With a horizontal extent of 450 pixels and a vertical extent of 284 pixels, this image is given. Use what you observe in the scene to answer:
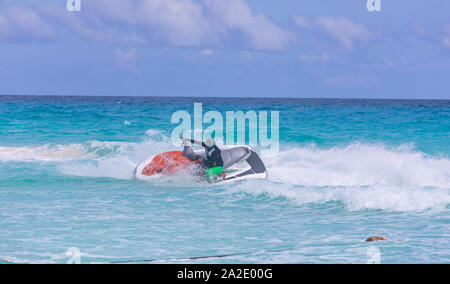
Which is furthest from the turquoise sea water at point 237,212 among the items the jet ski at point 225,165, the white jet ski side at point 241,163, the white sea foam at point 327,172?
the white jet ski side at point 241,163

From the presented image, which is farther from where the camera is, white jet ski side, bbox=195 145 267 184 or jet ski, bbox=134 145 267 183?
white jet ski side, bbox=195 145 267 184

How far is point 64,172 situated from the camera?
44.9 feet

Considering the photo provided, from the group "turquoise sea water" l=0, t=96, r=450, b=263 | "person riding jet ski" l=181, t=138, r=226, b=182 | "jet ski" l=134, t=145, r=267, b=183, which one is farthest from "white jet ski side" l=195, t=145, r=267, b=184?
"turquoise sea water" l=0, t=96, r=450, b=263

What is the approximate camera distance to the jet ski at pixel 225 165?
1164 centimetres

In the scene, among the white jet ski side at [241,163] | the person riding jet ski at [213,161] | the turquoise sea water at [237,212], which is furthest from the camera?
the white jet ski side at [241,163]

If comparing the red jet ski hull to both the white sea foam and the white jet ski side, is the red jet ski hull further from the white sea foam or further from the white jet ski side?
the white sea foam

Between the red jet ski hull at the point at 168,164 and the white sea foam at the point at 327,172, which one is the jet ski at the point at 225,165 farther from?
the white sea foam at the point at 327,172

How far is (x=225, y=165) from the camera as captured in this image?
1186 cm

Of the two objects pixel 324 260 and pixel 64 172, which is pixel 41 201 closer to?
pixel 64 172

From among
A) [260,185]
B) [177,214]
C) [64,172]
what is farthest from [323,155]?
[177,214]

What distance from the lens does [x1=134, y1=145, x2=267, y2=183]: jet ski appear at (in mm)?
11641

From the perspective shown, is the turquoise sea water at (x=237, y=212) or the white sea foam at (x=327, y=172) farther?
the white sea foam at (x=327, y=172)

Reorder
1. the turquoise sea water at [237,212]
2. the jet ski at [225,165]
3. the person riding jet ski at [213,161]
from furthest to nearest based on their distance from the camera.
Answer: the jet ski at [225,165], the person riding jet ski at [213,161], the turquoise sea water at [237,212]

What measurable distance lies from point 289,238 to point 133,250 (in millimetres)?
Result: 2133
